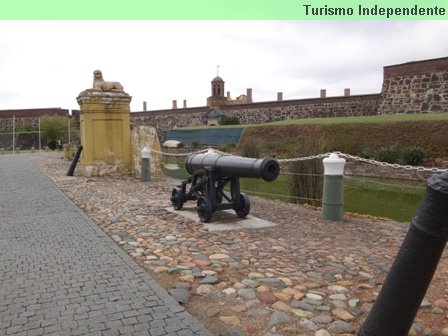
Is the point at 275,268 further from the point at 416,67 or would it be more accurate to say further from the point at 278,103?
the point at 278,103

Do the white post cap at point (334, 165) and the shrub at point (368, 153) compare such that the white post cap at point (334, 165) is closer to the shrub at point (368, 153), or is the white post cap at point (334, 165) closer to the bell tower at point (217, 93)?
the shrub at point (368, 153)

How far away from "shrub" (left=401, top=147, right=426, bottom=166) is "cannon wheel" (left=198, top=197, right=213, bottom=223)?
1248cm

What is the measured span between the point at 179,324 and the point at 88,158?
10060 millimetres

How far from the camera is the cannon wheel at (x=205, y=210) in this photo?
18.6 ft

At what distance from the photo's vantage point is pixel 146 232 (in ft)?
17.1

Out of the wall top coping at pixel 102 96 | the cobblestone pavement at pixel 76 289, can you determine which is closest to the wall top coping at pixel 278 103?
the wall top coping at pixel 102 96

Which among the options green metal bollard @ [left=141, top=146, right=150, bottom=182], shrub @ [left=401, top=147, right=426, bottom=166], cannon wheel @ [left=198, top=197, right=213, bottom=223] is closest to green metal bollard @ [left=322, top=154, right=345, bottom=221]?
cannon wheel @ [left=198, top=197, right=213, bottom=223]

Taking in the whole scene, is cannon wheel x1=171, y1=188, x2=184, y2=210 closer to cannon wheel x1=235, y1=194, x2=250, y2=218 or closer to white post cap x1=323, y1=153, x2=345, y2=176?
cannon wheel x1=235, y1=194, x2=250, y2=218

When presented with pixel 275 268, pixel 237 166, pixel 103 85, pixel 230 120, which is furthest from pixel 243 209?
pixel 230 120

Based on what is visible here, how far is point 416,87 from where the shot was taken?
2356cm

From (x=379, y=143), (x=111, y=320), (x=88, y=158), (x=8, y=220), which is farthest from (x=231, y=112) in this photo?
(x=111, y=320)

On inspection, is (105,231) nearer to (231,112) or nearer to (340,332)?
(340,332)

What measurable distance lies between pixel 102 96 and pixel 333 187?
8.30 metres

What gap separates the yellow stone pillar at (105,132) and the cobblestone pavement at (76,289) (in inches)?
257
